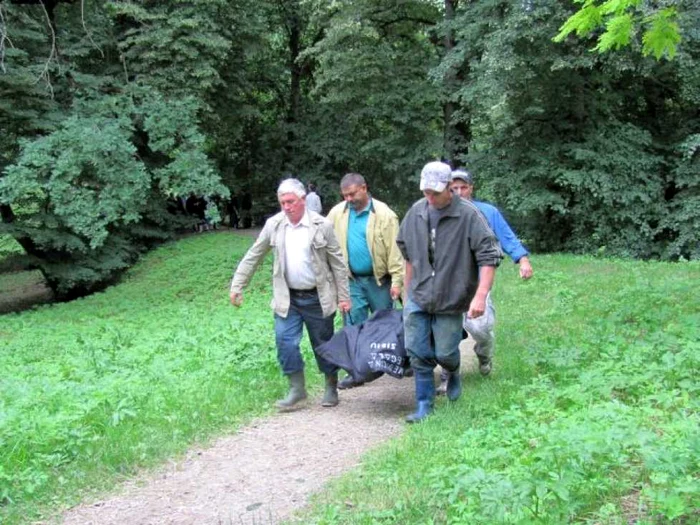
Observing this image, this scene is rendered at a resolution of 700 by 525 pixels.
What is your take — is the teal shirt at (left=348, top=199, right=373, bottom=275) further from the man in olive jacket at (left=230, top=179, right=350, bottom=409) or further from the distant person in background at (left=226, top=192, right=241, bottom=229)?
the distant person in background at (left=226, top=192, right=241, bottom=229)

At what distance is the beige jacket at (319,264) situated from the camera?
20.1 feet

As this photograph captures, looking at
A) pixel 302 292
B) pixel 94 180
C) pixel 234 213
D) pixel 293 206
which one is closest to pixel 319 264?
pixel 302 292

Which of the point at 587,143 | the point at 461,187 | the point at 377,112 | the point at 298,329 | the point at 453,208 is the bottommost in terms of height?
the point at 298,329

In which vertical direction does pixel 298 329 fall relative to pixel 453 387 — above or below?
above

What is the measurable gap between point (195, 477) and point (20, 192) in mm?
12288

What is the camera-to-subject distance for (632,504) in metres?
3.48

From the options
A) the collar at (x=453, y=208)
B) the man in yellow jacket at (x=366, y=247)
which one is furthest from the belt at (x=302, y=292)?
the collar at (x=453, y=208)

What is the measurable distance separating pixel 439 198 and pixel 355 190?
1.39 meters

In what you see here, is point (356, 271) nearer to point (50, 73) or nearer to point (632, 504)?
point (632, 504)

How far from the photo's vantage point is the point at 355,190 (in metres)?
6.63

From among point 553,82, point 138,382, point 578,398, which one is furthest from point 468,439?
point 553,82

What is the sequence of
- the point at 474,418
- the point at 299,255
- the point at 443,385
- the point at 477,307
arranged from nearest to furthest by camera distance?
the point at 477,307
the point at 474,418
the point at 299,255
the point at 443,385

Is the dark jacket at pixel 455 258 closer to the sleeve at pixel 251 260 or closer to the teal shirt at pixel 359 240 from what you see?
the teal shirt at pixel 359 240

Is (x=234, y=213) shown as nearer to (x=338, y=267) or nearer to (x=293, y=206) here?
(x=338, y=267)
